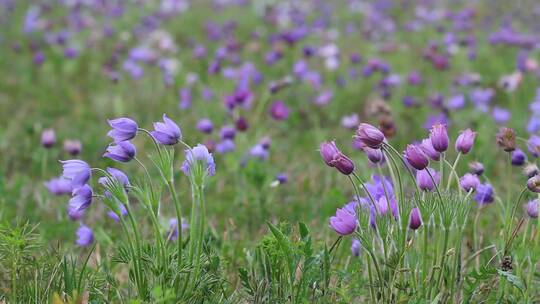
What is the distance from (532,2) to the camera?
1096 centimetres

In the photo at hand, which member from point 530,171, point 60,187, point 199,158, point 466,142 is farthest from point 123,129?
point 60,187

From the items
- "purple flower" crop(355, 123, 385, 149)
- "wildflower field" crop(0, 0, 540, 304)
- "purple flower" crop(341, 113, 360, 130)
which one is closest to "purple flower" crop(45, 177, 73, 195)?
"wildflower field" crop(0, 0, 540, 304)

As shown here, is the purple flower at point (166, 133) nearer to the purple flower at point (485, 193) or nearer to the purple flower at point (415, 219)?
the purple flower at point (415, 219)

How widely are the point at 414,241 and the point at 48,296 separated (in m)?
0.98

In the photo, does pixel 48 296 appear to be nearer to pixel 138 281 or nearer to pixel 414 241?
pixel 138 281

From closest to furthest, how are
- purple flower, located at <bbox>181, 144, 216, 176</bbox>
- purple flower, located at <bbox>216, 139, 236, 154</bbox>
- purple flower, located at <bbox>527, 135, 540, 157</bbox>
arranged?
1. purple flower, located at <bbox>181, 144, 216, 176</bbox>
2. purple flower, located at <bbox>527, 135, 540, 157</bbox>
3. purple flower, located at <bbox>216, 139, 236, 154</bbox>

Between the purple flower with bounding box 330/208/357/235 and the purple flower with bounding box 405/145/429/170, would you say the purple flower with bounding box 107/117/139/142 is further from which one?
the purple flower with bounding box 405/145/429/170

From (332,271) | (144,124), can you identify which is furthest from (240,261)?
(144,124)

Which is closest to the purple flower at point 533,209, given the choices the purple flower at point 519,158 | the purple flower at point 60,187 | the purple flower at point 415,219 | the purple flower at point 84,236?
the purple flower at point 415,219

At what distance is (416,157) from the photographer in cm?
178

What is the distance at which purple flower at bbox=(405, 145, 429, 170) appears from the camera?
1.77 metres

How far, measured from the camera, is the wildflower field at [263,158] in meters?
1.78

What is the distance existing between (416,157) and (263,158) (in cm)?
182

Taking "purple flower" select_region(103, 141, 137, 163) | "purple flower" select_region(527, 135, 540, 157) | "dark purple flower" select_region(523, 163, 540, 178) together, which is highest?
"purple flower" select_region(527, 135, 540, 157)
